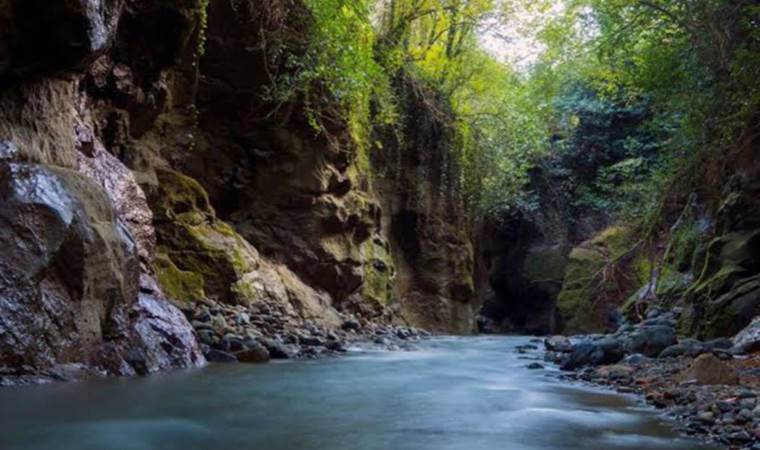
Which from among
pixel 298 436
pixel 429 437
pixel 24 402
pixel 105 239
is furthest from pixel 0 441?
pixel 105 239

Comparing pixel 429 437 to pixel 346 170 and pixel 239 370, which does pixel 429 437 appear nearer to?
pixel 239 370

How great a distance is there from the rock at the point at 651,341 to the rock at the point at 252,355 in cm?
376

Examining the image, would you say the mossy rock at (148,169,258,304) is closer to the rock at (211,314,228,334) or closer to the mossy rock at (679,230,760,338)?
the rock at (211,314,228,334)

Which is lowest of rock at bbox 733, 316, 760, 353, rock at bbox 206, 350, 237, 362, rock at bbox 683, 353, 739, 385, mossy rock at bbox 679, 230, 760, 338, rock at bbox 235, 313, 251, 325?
rock at bbox 206, 350, 237, 362

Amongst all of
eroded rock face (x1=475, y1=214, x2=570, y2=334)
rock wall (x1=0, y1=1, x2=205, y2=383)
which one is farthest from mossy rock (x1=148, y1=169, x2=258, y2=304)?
eroded rock face (x1=475, y1=214, x2=570, y2=334)

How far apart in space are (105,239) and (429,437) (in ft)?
10.7

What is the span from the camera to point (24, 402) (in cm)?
360

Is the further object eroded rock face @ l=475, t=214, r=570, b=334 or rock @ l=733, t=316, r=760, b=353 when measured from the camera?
eroded rock face @ l=475, t=214, r=570, b=334

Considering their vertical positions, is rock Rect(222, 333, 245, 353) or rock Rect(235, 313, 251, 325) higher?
rock Rect(235, 313, 251, 325)

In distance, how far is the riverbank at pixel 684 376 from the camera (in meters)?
3.35

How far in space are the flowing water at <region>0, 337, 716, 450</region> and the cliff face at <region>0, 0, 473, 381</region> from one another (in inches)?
24.9

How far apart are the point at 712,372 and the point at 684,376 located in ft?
0.97

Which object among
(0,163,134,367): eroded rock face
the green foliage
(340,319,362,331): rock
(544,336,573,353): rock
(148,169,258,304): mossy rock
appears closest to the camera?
(0,163,134,367): eroded rock face

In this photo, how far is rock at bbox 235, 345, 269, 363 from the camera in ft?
20.9
